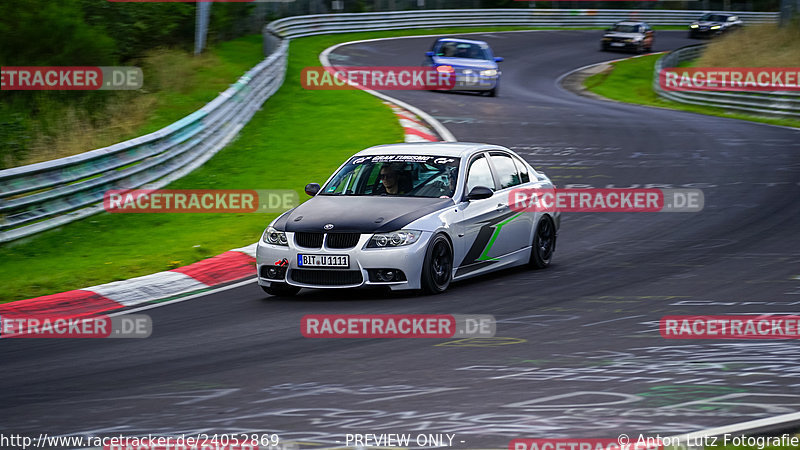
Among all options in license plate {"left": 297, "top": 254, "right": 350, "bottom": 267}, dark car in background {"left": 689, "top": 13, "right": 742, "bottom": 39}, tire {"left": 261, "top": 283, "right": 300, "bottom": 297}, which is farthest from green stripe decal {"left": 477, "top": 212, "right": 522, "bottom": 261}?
dark car in background {"left": 689, "top": 13, "right": 742, "bottom": 39}

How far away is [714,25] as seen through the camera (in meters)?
59.8

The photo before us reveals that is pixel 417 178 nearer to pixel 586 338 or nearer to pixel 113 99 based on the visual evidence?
pixel 586 338

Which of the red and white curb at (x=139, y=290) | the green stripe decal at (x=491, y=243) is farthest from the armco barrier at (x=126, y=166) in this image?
the green stripe decal at (x=491, y=243)

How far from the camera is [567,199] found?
16.6 meters

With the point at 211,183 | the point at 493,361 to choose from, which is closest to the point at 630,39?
the point at 211,183

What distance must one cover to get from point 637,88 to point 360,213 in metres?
31.3

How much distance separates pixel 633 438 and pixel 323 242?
5046mm

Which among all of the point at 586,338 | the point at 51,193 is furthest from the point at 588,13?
the point at 586,338

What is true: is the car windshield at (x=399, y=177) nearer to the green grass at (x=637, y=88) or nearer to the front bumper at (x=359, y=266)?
the front bumper at (x=359, y=266)

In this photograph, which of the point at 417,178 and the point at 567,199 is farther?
the point at 567,199

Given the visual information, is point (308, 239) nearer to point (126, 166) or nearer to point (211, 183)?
point (126, 166)

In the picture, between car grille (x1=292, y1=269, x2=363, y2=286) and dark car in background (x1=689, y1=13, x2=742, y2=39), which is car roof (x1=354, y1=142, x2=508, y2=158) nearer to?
car grille (x1=292, y1=269, x2=363, y2=286)

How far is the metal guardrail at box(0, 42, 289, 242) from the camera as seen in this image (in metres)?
13.4

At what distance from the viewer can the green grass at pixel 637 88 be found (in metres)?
30.7
